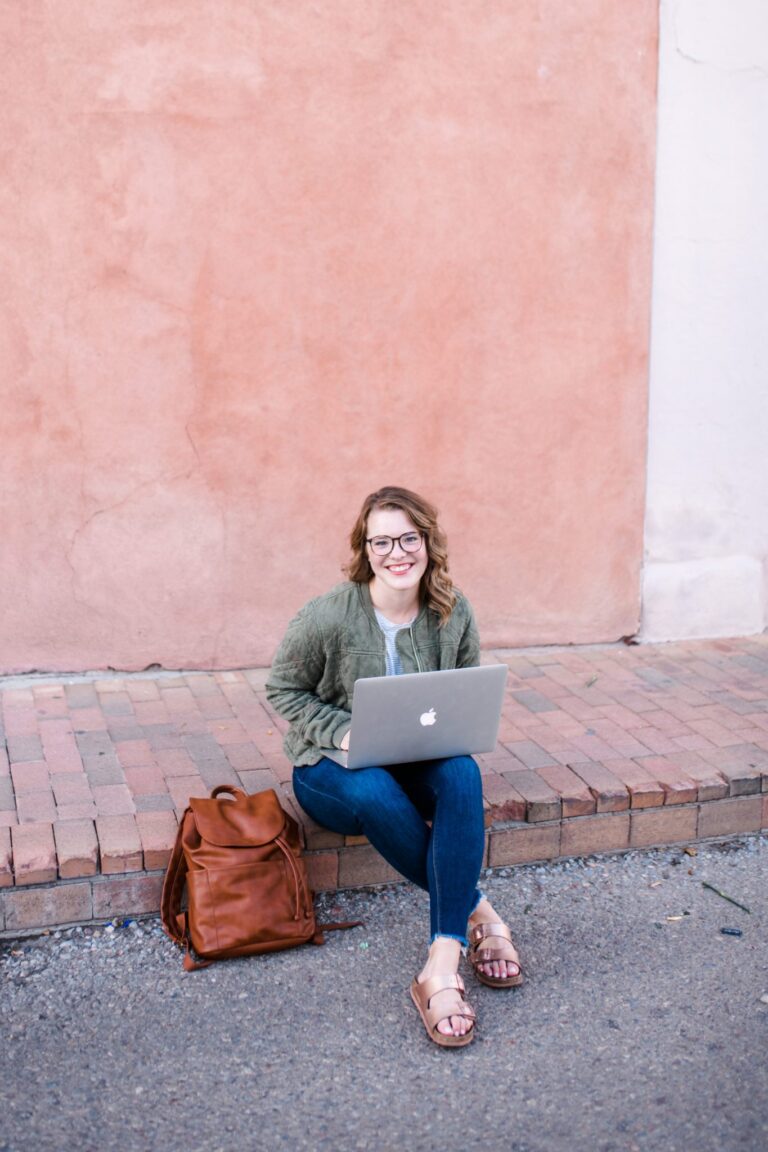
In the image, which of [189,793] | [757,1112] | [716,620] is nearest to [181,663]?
[189,793]

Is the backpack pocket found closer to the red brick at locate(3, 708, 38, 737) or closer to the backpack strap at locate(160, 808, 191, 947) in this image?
the backpack strap at locate(160, 808, 191, 947)


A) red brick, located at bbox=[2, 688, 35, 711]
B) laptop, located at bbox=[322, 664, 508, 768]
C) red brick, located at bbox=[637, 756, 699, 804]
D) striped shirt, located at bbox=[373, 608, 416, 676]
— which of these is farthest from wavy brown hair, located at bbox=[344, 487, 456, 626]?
red brick, located at bbox=[2, 688, 35, 711]

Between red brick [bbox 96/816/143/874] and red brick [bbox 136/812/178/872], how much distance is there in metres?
0.02

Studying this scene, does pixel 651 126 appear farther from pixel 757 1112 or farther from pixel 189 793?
pixel 757 1112

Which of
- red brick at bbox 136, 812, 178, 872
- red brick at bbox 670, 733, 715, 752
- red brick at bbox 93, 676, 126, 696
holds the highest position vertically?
red brick at bbox 93, 676, 126, 696

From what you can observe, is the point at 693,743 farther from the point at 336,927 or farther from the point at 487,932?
the point at 336,927

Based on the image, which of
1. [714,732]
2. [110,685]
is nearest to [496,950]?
[714,732]

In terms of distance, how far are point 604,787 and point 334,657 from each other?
1.17 metres

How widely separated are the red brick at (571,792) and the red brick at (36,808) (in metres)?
1.66

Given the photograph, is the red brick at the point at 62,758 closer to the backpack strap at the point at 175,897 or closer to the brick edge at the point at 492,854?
the brick edge at the point at 492,854

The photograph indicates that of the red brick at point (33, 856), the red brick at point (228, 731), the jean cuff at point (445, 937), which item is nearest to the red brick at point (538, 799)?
the jean cuff at point (445, 937)

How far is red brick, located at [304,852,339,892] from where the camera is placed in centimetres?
356

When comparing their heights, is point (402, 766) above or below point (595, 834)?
above

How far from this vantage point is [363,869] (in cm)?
365
